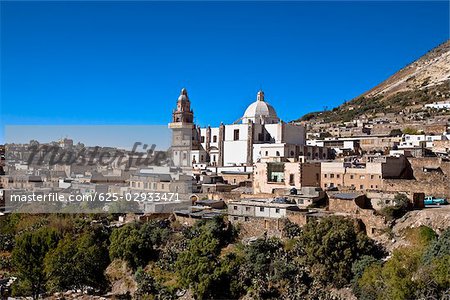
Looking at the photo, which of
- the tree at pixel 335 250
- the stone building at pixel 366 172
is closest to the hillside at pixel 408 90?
the stone building at pixel 366 172

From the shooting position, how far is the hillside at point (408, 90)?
63062mm

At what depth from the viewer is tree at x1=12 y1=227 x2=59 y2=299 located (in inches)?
773

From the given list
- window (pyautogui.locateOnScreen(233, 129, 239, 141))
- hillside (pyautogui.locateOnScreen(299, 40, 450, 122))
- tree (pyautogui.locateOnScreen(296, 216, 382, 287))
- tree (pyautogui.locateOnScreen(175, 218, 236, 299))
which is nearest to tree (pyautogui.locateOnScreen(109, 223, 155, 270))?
tree (pyautogui.locateOnScreen(175, 218, 236, 299))

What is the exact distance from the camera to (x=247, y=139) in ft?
112

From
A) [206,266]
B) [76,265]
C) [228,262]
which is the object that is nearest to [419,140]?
[228,262]

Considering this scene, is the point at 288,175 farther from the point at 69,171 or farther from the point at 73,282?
the point at 69,171

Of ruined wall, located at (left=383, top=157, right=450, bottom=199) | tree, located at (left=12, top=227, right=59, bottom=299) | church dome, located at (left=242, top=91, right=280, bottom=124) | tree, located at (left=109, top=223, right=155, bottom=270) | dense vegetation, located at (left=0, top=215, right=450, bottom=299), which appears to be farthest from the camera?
church dome, located at (left=242, top=91, right=280, bottom=124)

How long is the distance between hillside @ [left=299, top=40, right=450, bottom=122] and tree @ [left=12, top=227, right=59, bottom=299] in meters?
46.3

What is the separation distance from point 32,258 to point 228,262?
817 centimetres

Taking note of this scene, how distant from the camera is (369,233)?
17.7 metres

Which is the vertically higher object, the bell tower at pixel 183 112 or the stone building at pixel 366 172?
the bell tower at pixel 183 112

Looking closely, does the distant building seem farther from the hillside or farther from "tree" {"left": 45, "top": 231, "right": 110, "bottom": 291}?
"tree" {"left": 45, "top": 231, "right": 110, "bottom": 291}

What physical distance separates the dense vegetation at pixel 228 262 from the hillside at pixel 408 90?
1750 inches

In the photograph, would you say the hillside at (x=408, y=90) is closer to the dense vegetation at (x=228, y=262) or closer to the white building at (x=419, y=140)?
the white building at (x=419, y=140)
